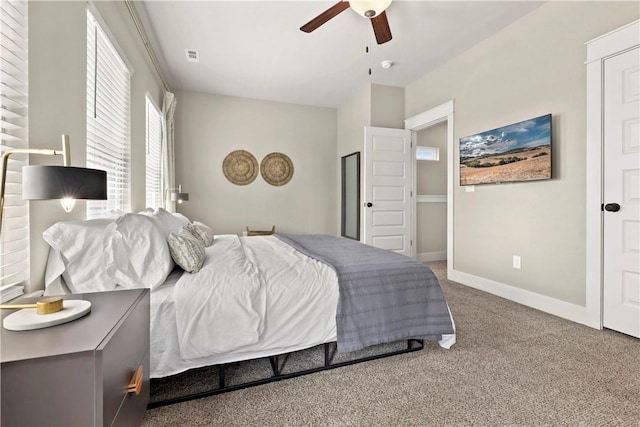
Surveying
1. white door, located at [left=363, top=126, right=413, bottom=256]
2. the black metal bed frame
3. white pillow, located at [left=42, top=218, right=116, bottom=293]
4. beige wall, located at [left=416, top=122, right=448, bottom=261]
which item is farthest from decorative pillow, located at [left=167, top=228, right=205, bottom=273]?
beige wall, located at [left=416, top=122, right=448, bottom=261]

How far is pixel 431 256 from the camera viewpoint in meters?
5.11

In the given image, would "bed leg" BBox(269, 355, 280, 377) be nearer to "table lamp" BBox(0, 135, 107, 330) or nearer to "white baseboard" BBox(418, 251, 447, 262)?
"table lamp" BBox(0, 135, 107, 330)

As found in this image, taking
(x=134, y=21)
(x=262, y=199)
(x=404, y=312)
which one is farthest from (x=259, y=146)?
(x=404, y=312)

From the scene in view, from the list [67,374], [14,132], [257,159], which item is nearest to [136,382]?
[67,374]

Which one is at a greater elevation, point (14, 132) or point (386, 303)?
point (14, 132)

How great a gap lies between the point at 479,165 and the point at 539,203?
30.3 inches

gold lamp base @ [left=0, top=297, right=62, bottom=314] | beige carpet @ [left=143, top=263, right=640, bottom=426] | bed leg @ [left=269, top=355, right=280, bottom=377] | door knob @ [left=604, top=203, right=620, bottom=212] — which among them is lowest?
beige carpet @ [left=143, top=263, right=640, bottom=426]

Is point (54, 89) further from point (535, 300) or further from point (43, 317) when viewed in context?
point (535, 300)

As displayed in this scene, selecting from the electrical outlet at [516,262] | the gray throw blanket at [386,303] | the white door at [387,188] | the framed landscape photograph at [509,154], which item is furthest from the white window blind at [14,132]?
the electrical outlet at [516,262]

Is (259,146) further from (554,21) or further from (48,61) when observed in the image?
(554,21)

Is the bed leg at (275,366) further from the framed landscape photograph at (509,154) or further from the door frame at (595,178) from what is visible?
the framed landscape photograph at (509,154)

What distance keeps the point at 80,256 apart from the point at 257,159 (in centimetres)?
384

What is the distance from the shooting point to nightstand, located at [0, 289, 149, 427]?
682 millimetres

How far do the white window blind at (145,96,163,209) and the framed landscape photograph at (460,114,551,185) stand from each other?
382 centimetres
